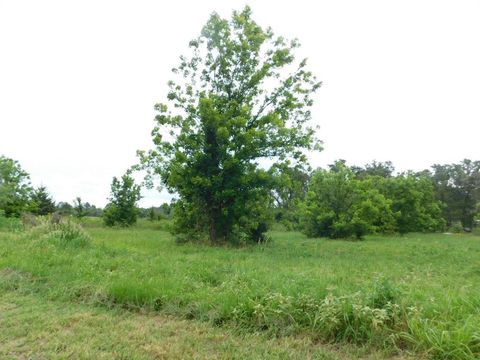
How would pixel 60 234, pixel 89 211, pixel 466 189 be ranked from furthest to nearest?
pixel 466 189
pixel 89 211
pixel 60 234

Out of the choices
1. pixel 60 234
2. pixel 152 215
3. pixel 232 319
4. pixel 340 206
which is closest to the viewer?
pixel 232 319

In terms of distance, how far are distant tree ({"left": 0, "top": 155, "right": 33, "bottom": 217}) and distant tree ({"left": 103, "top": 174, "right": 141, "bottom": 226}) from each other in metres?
6.46

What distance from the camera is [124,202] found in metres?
30.0

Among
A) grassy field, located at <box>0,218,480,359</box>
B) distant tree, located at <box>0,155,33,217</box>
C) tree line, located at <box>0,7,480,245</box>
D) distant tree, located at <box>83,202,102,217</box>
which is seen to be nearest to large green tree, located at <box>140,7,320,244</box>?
tree line, located at <box>0,7,480,245</box>

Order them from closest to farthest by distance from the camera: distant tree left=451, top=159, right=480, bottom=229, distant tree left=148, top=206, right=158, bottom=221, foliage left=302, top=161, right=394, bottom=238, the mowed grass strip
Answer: the mowed grass strip < foliage left=302, top=161, right=394, bottom=238 < distant tree left=148, top=206, right=158, bottom=221 < distant tree left=451, top=159, right=480, bottom=229

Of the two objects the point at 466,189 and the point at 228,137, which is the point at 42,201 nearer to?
the point at 228,137

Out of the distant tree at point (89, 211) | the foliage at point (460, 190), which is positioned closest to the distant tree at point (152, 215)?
the distant tree at point (89, 211)

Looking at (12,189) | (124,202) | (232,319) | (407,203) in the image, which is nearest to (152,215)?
(124,202)

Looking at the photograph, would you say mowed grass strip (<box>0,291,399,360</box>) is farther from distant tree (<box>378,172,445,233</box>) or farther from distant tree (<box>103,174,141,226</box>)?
distant tree (<box>378,172,445,233</box>)

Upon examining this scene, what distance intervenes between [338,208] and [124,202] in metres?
17.1

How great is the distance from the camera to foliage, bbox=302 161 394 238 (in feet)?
78.6

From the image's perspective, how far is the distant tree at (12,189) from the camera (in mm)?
27172

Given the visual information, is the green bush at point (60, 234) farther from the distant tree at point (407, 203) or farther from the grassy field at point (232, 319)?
the distant tree at point (407, 203)

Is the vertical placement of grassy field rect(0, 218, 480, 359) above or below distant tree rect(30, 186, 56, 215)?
below
